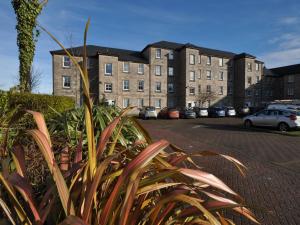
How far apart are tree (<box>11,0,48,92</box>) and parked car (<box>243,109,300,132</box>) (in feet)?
49.4

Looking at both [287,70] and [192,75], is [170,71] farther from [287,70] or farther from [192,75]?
[287,70]

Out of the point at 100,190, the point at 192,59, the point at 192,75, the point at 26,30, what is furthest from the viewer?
the point at 192,75

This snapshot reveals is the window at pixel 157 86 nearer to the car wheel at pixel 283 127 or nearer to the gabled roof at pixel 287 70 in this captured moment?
the car wheel at pixel 283 127

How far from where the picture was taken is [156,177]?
1379 millimetres

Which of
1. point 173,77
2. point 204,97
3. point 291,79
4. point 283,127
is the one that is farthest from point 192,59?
point 283,127

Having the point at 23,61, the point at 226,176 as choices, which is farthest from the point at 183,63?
the point at 226,176

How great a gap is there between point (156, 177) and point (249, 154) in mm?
7275

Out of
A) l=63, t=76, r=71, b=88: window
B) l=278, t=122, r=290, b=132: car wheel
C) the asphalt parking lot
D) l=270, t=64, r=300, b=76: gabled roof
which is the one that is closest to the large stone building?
l=63, t=76, r=71, b=88: window

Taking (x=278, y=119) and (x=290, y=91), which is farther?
(x=290, y=91)

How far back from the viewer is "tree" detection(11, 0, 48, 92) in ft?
35.3

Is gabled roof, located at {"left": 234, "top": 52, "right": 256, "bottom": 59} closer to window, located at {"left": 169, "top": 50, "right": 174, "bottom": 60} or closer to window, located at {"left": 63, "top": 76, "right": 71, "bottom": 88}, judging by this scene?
window, located at {"left": 169, "top": 50, "right": 174, "bottom": 60}

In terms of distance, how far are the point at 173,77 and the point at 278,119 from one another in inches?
→ 1219

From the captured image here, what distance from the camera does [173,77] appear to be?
45.3 meters

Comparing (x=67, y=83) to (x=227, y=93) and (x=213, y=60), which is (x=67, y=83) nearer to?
(x=213, y=60)
